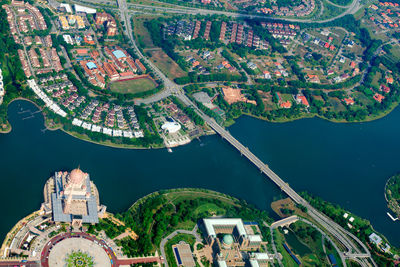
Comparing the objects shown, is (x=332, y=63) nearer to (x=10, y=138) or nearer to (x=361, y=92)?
(x=361, y=92)

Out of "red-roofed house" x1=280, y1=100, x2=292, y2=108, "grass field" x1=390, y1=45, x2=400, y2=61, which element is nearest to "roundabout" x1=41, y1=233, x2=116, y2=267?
"red-roofed house" x1=280, y1=100, x2=292, y2=108

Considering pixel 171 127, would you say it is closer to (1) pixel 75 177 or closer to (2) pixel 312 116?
(1) pixel 75 177

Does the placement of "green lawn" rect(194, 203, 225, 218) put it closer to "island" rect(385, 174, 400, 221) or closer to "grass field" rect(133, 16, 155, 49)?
"island" rect(385, 174, 400, 221)

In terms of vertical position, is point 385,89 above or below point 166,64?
below

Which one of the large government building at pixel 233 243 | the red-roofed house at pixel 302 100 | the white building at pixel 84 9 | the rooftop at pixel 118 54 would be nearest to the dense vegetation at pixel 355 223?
the large government building at pixel 233 243

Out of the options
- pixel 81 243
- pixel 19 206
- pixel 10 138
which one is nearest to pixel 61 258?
pixel 81 243

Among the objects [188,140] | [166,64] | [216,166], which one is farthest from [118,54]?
[216,166]
